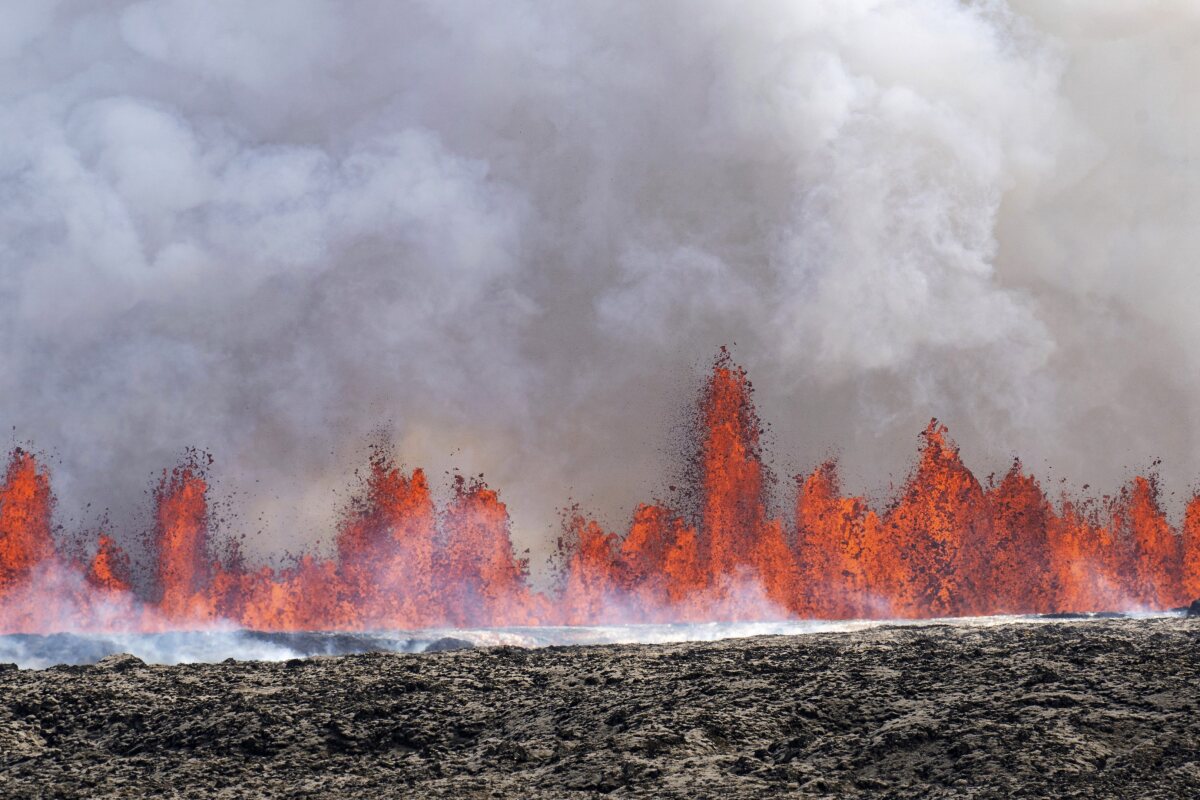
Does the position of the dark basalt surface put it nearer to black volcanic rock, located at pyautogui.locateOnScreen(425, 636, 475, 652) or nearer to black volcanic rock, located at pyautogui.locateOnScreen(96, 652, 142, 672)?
black volcanic rock, located at pyautogui.locateOnScreen(96, 652, 142, 672)

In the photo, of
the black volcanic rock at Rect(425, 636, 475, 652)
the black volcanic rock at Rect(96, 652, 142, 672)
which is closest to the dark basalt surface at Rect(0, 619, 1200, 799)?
the black volcanic rock at Rect(96, 652, 142, 672)

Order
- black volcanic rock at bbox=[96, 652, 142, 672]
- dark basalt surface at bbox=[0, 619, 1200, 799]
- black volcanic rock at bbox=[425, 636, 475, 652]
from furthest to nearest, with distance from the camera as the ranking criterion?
black volcanic rock at bbox=[425, 636, 475, 652] → black volcanic rock at bbox=[96, 652, 142, 672] → dark basalt surface at bbox=[0, 619, 1200, 799]

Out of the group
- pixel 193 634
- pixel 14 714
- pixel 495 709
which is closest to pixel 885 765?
pixel 495 709

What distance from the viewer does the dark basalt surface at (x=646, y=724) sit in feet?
33.2

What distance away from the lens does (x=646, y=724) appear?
11625 millimetres

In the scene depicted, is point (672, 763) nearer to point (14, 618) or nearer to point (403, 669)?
point (403, 669)

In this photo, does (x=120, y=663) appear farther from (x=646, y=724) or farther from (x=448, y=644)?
(x=448, y=644)

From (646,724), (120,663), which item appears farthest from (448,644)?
(646,724)

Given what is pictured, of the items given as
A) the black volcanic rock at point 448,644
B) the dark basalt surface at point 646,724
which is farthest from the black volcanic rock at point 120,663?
the black volcanic rock at point 448,644

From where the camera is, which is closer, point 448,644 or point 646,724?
point 646,724

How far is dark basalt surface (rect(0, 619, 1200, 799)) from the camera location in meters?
10.1

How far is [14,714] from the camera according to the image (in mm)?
13258

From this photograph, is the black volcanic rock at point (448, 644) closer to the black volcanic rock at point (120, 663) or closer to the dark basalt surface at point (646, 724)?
the black volcanic rock at point (120, 663)

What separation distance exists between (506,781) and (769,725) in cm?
267
